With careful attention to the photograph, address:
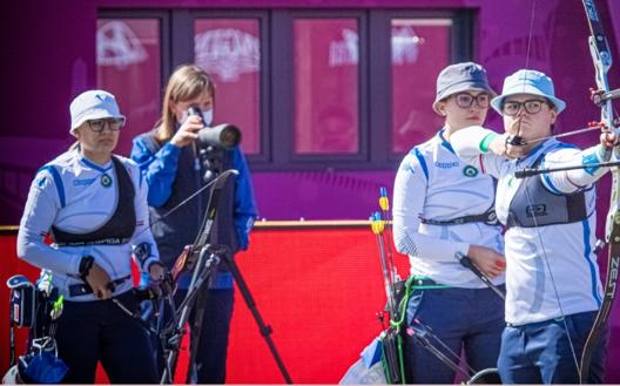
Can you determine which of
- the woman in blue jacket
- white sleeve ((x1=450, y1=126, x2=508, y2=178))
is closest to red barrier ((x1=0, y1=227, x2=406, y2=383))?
the woman in blue jacket

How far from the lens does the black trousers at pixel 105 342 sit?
5.16 m

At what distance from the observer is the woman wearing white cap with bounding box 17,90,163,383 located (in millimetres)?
5141

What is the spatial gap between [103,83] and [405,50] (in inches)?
58.9

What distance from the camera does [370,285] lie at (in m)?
6.65

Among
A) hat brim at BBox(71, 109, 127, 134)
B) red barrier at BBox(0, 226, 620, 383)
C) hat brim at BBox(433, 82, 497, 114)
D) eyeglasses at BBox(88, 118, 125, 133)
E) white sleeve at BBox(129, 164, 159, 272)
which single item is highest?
hat brim at BBox(433, 82, 497, 114)

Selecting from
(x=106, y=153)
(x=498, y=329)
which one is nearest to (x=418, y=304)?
(x=498, y=329)

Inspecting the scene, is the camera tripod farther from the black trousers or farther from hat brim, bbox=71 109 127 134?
hat brim, bbox=71 109 127 134

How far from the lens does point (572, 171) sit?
4.22 metres

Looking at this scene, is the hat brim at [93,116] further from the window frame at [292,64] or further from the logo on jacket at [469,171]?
the window frame at [292,64]

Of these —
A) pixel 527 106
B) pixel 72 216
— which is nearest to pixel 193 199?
pixel 72 216

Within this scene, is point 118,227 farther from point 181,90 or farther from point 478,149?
point 478,149

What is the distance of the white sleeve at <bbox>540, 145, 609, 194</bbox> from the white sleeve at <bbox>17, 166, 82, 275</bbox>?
1658 mm

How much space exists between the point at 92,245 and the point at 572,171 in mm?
1783

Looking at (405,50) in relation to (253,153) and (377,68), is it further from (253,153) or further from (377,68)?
(253,153)
